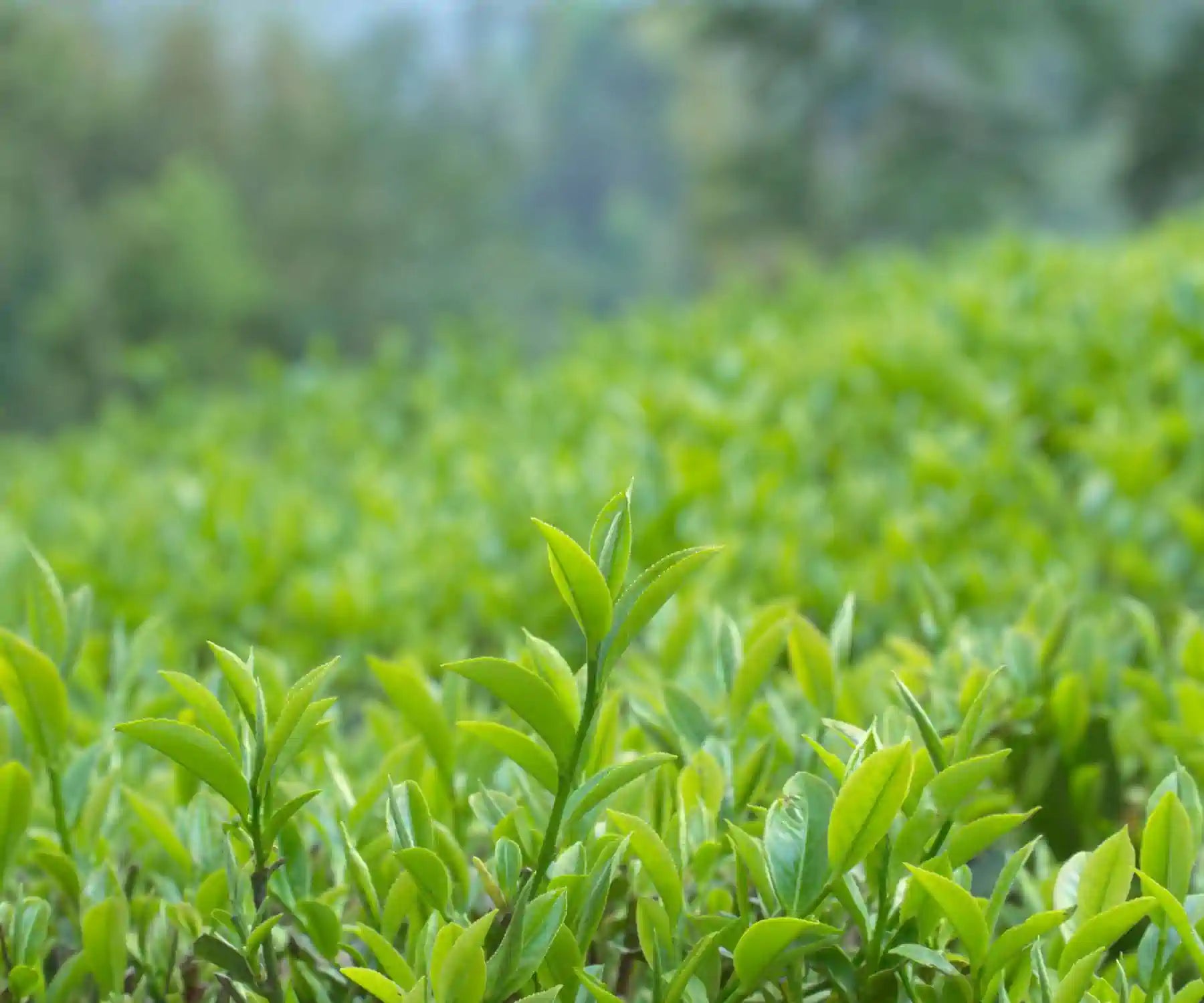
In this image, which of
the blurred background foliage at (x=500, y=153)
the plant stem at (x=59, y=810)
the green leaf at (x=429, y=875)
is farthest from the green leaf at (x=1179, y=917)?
the blurred background foliage at (x=500, y=153)

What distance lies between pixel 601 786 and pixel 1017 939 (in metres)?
0.28

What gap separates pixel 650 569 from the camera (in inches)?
31.8

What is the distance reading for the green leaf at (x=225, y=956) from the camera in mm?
832

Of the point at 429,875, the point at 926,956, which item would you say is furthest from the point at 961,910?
the point at 429,875

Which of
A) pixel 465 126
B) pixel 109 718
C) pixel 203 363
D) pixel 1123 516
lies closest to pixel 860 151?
pixel 465 126

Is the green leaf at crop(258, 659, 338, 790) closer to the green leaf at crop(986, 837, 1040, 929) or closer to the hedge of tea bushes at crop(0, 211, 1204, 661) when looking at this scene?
the green leaf at crop(986, 837, 1040, 929)

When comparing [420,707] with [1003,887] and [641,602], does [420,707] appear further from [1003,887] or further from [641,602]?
[1003,887]

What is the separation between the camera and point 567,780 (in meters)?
0.82

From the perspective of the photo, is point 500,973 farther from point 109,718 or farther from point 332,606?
point 332,606

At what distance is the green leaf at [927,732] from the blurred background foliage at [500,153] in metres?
8.55

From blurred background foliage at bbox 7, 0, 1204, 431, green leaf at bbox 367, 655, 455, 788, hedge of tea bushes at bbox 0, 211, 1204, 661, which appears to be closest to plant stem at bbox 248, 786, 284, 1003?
green leaf at bbox 367, 655, 455, 788

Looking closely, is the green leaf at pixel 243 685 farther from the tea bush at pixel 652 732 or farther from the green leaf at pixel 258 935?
the green leaf at pixel 258 935

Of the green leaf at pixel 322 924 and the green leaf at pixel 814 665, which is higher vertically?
the green leaf at pixel 814 665

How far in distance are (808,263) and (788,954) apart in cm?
564
